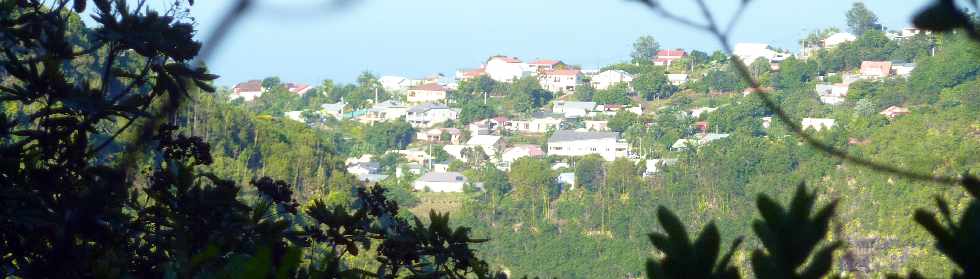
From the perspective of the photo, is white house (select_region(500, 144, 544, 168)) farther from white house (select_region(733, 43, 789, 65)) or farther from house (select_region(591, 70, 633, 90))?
white house (select_region(733, 43, 789, 65))

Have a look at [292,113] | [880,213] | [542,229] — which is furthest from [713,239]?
[292,113]

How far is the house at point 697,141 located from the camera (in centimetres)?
2195

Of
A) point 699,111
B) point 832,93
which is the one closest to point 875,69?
point 832,93

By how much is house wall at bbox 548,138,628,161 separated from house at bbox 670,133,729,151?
128 cm

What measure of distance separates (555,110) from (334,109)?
22.4 ft

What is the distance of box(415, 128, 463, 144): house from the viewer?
27.0 meters

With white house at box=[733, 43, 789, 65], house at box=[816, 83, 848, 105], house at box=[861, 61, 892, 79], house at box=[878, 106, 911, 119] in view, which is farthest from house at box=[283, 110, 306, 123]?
house at box=[878, 106, 911, 119]

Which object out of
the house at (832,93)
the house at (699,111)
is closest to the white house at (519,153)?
the house at (699,111)

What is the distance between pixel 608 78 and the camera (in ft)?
107

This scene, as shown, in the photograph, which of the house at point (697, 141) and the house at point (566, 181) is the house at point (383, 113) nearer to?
the house at point (566, 181)

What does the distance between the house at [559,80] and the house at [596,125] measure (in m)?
4.94

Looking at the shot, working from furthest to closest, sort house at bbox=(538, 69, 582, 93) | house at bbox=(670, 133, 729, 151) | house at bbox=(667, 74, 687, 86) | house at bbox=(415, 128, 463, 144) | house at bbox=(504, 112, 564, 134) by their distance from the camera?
house at bbox=(538, 69, 582, 93), house at bbox=(667, 74, 687, 86), house at bbox=(504, 112, 564, 134), house at bbox=(415, 128, 463, 144), house at bbox=(670, 133, 729, 151)

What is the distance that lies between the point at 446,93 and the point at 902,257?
2158 centimetres

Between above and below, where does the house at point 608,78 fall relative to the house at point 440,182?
above
